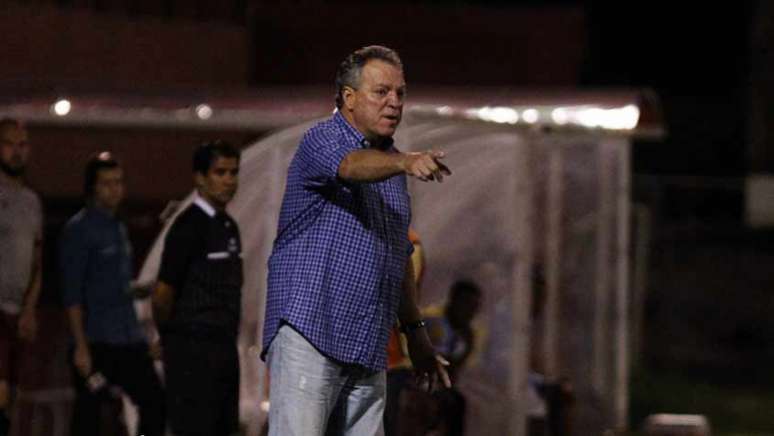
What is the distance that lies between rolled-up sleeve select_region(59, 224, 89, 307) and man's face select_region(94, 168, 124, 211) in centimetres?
21

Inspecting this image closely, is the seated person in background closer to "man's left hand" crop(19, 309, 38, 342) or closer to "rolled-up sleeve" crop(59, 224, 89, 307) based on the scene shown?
"rolled-up sleeve" crop(59, 224, 89, 307)

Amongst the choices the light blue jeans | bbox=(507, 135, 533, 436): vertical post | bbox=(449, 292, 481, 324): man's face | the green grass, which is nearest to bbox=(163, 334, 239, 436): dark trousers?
the light blue jeans

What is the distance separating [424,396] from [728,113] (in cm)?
2119

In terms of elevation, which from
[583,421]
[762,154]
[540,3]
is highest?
[540,3]

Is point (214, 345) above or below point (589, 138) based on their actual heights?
below

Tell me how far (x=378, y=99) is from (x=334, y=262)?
57 centimetres

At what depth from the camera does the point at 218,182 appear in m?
9.15

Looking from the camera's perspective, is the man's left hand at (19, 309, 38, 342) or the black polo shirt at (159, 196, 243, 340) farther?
the man's left hand at (19, 309, 38, 342)

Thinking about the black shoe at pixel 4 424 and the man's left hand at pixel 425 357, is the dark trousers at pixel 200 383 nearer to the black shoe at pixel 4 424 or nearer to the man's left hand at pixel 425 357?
the black shoe at pixel 4 424

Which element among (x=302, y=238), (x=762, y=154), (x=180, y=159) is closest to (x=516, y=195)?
(x=180, y=159)

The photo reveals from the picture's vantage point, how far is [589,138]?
13.6 m

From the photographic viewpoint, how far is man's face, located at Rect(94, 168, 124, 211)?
10.6 metres

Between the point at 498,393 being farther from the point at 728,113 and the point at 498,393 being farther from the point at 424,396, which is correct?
the point at 728,113

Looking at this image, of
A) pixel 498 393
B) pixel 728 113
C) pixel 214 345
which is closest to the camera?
pixel 214 345
